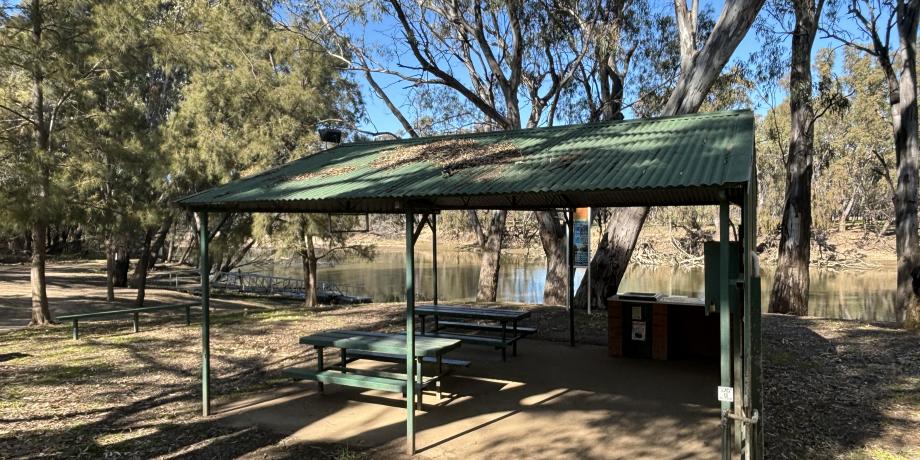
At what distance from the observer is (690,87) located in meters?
10.9

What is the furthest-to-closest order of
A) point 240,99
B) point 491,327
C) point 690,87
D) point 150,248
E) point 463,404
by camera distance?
point 150,248
point 240,99
point 690,87
point 491,327
point 463,404

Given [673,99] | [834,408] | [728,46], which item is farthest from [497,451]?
[728,46]

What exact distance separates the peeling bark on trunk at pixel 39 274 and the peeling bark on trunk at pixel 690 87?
32.9 feet

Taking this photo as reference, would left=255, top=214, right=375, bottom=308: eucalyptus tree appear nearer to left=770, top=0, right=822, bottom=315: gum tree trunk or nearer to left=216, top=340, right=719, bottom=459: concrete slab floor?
left=216, top=340, right=719, bottom=459: concrete slab floor

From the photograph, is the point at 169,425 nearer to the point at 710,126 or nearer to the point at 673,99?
the point at 710,126

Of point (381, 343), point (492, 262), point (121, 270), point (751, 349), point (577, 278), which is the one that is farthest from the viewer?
point (121, 270)

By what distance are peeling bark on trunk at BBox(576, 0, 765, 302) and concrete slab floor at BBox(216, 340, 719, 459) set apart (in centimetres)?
473

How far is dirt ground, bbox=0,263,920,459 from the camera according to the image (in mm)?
4328

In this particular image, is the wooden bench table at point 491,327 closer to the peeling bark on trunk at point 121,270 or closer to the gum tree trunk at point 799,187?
the gum tree trunk at point 799,187

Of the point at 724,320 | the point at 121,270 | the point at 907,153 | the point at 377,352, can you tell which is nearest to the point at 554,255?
the point at 907,153

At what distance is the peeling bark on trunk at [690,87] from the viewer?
35.0ft

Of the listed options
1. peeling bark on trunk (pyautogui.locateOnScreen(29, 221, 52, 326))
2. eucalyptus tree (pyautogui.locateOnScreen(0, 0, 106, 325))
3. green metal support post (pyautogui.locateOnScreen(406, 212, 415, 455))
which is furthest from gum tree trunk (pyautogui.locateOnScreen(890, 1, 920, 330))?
peeling bark on trunk (pyautogui.locateOnScreen(29, 221, 52, 326))

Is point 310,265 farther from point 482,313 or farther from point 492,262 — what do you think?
point 482,313

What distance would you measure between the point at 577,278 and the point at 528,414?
301 inches
